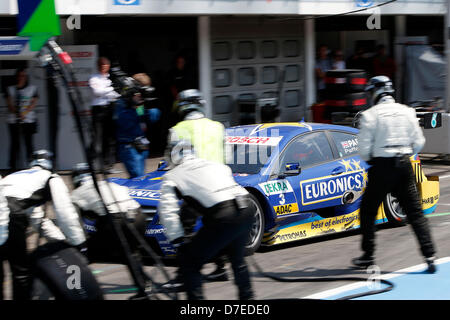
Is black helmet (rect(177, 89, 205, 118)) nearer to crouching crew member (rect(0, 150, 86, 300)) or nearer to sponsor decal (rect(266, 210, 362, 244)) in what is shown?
crouching crew member (rect(0, 150, 86, 300))

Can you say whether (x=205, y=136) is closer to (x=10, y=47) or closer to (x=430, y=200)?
(x=430, y=200)

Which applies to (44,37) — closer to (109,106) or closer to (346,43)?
(109,106)

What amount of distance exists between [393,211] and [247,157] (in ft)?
6.48

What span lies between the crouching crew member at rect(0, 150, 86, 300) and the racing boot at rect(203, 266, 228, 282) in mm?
1990

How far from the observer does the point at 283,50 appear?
19.5m

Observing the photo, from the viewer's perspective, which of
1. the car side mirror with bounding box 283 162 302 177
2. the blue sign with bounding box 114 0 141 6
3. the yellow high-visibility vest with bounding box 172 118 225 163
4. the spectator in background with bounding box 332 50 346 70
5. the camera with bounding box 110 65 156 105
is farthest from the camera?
the spectator in background with bounding box 332 50 346 70

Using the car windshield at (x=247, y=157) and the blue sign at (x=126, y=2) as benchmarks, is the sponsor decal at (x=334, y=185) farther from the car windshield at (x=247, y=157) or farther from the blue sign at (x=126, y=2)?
the blue sign at (x=126, y=2)

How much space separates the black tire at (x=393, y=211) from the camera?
954 centimetres

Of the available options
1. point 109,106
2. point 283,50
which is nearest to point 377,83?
point 109,106

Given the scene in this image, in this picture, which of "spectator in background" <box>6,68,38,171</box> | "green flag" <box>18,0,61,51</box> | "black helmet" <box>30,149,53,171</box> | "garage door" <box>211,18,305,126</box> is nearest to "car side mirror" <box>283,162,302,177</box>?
"black helmet" <box>30,149,53,171</box>

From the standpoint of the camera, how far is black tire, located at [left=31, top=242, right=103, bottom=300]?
5266mm

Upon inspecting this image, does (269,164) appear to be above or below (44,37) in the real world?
below

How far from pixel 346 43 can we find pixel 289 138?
13.5 metres

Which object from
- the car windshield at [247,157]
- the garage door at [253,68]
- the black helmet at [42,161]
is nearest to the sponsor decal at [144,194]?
the car windshield at [247,157]
